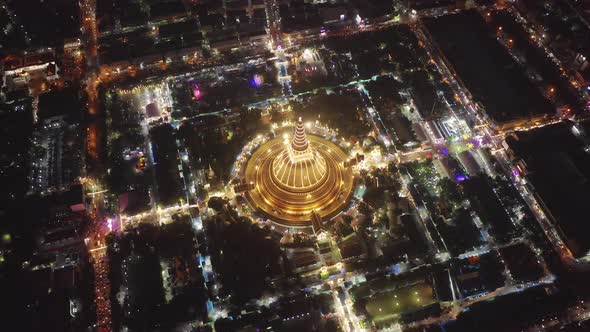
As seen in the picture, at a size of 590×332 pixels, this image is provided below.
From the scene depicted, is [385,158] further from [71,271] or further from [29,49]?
[29,49]

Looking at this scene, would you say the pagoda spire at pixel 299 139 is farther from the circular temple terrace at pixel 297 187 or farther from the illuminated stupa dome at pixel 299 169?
the illuminated stupa dome at pixel 299 169

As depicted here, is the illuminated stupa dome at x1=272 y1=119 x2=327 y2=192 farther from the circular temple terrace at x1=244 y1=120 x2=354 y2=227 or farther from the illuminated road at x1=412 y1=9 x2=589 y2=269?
the illuminated road at x1=412 y1=9 x2=589 y2=269

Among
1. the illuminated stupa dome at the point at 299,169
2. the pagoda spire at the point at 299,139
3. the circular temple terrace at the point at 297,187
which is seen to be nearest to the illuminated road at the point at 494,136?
the circular temple terrace at the point at 297,187

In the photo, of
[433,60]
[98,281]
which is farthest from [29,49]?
[433,60]

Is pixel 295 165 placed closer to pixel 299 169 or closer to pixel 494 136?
pixel 299 169

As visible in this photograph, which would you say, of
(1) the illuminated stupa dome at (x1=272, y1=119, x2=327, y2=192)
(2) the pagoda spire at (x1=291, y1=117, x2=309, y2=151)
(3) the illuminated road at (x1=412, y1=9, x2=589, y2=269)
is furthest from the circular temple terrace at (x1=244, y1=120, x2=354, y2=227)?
(3) the illuminated road at (x1=412, y1=9, x2=589, y2=269)

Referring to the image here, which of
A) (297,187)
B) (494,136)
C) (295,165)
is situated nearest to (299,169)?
(295,165)
